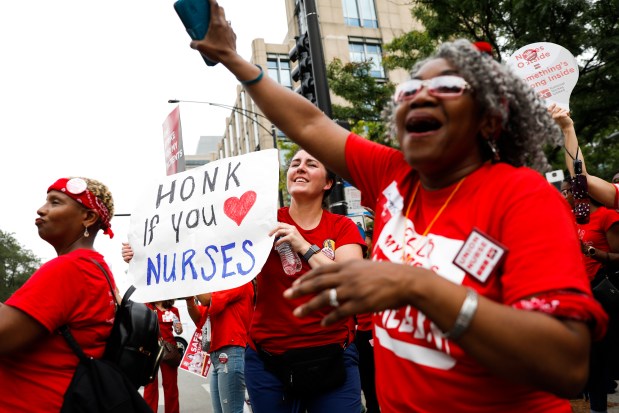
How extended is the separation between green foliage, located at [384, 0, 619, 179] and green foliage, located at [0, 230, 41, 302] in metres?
63.2

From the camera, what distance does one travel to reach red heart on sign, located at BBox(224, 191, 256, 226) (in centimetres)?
300

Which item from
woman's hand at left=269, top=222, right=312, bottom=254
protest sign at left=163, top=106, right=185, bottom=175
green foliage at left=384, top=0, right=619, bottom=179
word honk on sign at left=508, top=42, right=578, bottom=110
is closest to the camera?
woman's hand at left=269, top=222, right=312, bottom=254

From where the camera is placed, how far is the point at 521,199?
48.4 inches

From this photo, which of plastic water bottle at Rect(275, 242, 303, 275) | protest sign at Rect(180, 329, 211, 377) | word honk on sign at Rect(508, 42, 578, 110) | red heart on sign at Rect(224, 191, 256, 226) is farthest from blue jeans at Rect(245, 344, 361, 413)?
protest sign at Rect(180, 329, 211, 377)

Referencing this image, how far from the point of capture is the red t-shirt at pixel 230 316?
5.35 m

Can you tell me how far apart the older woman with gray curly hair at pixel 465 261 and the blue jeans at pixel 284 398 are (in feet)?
4.38

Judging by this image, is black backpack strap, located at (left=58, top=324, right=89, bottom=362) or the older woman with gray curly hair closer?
the older woman with gray curly hair

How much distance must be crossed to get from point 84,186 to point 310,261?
4.33 feet

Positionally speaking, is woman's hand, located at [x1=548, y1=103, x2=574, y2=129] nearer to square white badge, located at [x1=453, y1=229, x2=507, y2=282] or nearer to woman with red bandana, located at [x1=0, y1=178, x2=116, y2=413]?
square white badge, located at [x1=453, y1=229, x2=507, y2=282]

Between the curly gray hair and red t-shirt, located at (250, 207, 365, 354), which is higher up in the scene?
the curly gray hair

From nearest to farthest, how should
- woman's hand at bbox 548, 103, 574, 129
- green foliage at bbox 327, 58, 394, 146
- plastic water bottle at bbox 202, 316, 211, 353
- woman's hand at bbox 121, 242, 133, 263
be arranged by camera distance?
woman's hand at bbox 121, 242, 133, 263 < woman's hand at bbox 548, 103, 574, 129 < plastic water bottle at bbox 202, 316, 211, 353 < green foliage at bbox 327, 58, 394, 146

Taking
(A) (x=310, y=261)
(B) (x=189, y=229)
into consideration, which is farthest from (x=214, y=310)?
(A) (x=310, y=261)

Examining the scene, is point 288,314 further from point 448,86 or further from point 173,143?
point 173,143

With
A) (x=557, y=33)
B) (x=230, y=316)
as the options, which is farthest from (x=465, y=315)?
(x=557, y=33)
